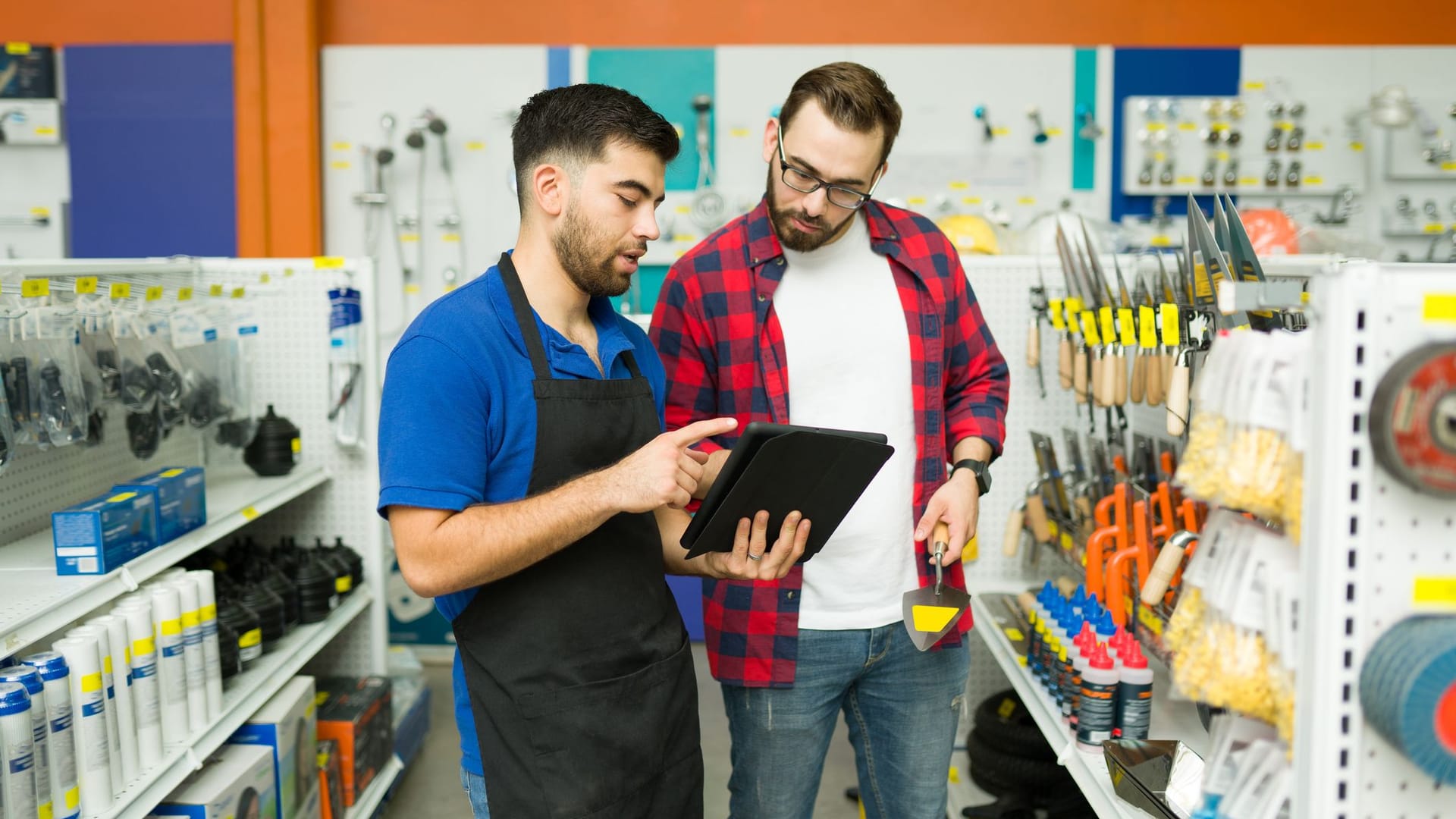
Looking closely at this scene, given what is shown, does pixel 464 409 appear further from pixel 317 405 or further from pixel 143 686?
pixel 317 405

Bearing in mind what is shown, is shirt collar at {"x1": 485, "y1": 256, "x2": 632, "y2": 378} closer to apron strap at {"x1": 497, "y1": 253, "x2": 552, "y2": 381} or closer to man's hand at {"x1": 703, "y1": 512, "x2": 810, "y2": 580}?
apron strap at {"x1": 497, "y1": 253, "x2": 552, "y2": 381}

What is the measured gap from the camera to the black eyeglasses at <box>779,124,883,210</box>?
1.91 metres

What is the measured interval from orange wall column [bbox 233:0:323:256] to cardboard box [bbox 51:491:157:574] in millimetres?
3248

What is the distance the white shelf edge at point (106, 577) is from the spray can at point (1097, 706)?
6.18ft

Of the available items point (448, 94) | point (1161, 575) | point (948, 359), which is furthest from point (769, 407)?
point (448, 94)

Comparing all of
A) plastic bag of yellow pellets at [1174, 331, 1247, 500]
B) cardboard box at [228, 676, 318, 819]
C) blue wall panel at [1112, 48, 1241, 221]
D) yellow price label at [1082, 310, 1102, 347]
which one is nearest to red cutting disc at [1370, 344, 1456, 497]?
plastic bag of yellow pellets at [1174, 331, 1247, 500]

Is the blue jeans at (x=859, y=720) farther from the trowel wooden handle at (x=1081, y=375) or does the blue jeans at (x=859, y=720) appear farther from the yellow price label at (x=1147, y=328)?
the trowel wooden handle at (x=1081, y=375)

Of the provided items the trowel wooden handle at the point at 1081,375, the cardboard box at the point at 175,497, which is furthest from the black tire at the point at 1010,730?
the cardboard box at the point at 175,497

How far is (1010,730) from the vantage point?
3.15 meters

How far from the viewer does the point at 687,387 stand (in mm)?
2107

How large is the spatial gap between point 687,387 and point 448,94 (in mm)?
3714

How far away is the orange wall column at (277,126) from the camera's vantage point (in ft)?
16.9

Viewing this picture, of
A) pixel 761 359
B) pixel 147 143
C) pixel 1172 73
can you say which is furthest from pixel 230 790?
pixel 1172 73

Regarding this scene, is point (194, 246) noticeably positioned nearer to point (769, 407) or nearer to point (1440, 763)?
point (769, 407)
